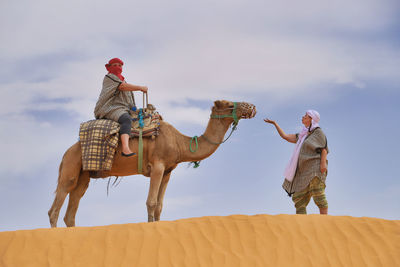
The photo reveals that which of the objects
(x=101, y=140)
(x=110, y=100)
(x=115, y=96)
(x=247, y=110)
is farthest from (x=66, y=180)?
(x=247, y=110)

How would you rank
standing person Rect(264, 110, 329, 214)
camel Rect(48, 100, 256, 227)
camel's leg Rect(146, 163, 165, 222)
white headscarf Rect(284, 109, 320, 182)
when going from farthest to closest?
camel Rect(48, 100, 256, 227)
white headscarf Rect(284, 109, 320, 182)
camel's leg Rect(146, 163, 165, 222)
standing person Rect(264, 110, 329, 214)

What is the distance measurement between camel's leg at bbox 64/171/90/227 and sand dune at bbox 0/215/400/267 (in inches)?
48.6

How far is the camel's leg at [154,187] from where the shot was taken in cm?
1091

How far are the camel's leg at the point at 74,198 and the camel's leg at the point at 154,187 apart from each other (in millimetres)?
1542

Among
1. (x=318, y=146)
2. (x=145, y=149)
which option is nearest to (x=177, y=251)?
(x=145, y=149)

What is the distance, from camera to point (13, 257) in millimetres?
9906

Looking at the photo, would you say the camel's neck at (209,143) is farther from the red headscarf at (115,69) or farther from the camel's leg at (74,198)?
the camel's leg at (74,198)

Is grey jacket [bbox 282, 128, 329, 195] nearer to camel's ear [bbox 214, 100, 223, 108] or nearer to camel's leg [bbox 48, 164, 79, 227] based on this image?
camel's ear [bbox 214, 100, 223, 108]

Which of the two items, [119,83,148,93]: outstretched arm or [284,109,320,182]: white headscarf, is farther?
[119,83,148,93]: outstretched arm

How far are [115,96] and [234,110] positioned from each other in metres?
2.43

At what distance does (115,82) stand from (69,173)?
204 cm

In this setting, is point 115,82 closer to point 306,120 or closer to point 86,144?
point 86,144

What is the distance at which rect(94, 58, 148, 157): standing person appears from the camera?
37.9 feet

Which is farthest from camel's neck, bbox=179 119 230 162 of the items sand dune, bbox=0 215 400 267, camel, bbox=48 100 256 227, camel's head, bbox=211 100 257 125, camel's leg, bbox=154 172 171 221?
sand dune, bbox=0 215 400 267
